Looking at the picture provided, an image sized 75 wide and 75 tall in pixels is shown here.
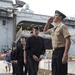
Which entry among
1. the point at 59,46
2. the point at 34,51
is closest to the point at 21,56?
the point at 34,51

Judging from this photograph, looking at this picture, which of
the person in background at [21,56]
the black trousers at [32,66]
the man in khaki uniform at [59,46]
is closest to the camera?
the man in khaki uniform at [59,46]

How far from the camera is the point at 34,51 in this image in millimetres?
7422

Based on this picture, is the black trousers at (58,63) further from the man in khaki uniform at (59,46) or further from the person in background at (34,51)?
the person in background at (34,51)

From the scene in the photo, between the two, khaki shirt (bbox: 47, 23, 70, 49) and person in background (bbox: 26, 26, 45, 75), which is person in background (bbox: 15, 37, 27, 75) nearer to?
person in background (bbox: 26, 26, 45, 75)

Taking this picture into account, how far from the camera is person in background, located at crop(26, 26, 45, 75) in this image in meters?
7.36

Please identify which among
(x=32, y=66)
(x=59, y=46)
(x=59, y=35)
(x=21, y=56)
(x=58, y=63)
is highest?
(x=59, y=35)

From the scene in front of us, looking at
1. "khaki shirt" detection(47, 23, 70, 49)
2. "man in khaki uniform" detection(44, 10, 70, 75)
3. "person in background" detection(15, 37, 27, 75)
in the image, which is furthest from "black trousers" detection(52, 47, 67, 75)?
"person in background" detection(15, 37, 27, 75)

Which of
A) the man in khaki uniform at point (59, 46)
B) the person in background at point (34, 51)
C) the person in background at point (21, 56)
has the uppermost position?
the man in khaki uniform at point (59, 46)

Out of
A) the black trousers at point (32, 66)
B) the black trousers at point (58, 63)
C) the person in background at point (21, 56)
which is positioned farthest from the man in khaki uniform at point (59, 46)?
the person in background at point (21, 56)

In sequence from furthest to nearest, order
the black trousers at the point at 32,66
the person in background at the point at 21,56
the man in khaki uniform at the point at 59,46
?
the person in background at the point at 21,56
the black trousers at the point at 32,66
the man in khaki uniform at the point at 59,46

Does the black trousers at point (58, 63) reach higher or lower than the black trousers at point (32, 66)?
higher

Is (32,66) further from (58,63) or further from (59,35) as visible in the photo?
(59,35)

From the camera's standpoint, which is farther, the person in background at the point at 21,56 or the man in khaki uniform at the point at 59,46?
the person in background at the point at 21,56

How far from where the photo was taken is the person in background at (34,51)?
7363 millimetres
